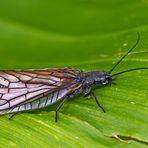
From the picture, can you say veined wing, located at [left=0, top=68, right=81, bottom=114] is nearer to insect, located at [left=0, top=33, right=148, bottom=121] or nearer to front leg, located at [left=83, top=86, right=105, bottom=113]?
insect, located at [left=0, top=33, right=148, bottom=121]

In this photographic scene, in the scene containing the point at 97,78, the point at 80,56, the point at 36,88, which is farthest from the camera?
the point at 80,56

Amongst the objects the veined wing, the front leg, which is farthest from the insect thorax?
the veined wing

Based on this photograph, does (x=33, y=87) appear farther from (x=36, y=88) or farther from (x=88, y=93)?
(x=88, y=93)

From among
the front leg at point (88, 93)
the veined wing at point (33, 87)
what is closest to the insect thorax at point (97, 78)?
the front leg at point (88, 93)

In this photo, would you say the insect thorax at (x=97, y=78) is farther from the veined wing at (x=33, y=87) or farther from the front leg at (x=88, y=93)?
the veined wing at (x=33, y=87)

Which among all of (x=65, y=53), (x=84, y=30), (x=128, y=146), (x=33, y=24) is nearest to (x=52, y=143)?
(x=128, y=146)

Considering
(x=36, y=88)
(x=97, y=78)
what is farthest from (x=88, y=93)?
(x=36, y=88)
